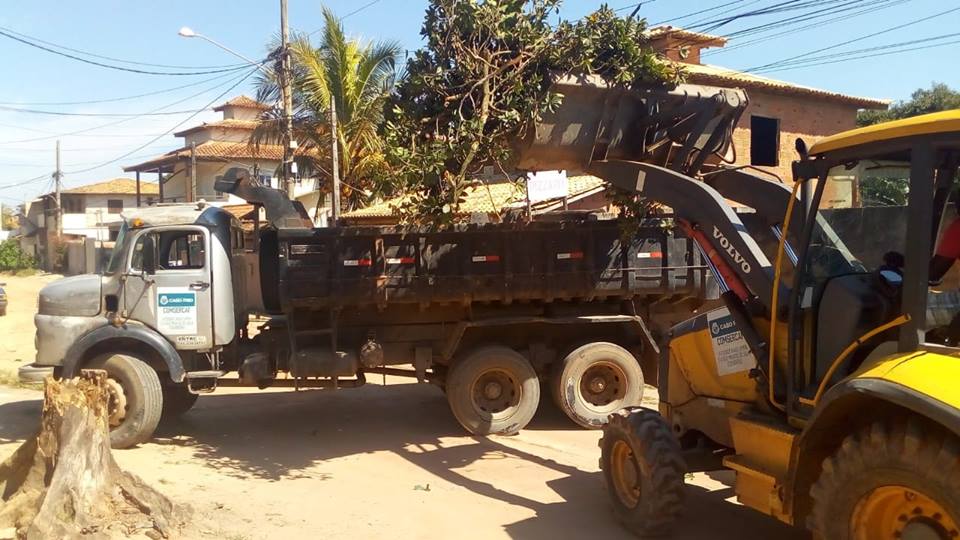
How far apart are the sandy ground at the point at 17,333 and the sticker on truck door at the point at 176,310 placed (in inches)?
243

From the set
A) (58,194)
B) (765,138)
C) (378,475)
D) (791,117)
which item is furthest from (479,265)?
(58,194)

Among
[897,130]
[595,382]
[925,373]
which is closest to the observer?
[925,373]

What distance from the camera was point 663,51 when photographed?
7.81m

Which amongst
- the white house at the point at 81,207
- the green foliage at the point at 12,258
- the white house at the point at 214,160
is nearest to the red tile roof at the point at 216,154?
the white house at the point at 214,160

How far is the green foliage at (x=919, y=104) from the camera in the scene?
29.7 metres

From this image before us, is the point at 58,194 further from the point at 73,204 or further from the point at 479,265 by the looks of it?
the point at 479,265

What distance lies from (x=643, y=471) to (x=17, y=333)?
19.0 meters

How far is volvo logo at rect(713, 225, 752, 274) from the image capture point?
496 centimetres

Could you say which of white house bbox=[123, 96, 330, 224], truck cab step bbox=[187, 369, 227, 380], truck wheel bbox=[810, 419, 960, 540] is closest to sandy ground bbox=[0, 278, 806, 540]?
truck cab step bbox=[187, 369, 227, 380]

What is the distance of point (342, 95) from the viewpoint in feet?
59.6

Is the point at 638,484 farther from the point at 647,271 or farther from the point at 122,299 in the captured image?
the point at 122,299

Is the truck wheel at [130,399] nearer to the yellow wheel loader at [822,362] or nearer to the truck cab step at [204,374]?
the truck cab step at [204,374]

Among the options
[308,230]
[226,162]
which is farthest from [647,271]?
[226,162]

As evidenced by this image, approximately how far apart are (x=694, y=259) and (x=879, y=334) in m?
4.95
